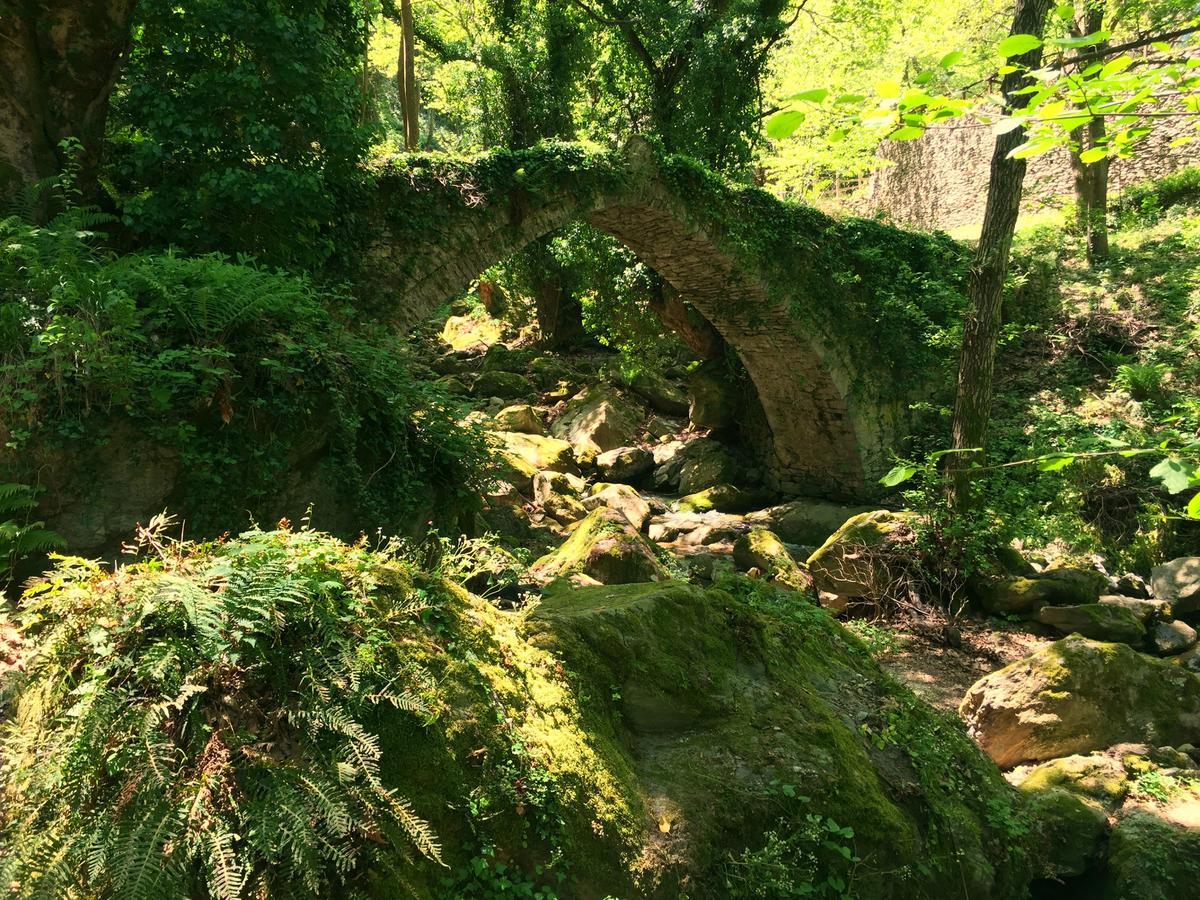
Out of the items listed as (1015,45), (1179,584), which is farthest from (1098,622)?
(1015,45)

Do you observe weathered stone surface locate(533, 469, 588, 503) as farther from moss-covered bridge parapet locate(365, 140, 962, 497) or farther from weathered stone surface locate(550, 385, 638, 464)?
moss-covered bridge parapet locate(365, 140, 962, 497)

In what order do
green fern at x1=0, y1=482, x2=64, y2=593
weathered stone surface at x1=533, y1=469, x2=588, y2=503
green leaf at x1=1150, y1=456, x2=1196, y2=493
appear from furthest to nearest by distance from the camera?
weathered stone surface at x1=533, y1=469, x2=588, y2=503, green fern at x1=0, y1=482, x2=64, y2=593, green leaf at x1=1150, y1=456, x2=1196, y2=493

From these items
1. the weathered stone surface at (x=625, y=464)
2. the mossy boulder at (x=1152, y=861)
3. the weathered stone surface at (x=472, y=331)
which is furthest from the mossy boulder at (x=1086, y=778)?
the weathered stone surface at (x=472, y=331)

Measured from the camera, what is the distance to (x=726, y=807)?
2.19 m

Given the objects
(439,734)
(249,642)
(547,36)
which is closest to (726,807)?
(439,734)

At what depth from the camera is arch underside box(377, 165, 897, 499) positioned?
690 centimetres

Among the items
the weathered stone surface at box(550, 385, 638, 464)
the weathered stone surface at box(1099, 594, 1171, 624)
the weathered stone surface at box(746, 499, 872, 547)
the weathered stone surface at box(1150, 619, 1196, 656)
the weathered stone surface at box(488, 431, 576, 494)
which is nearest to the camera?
the weathered stone surface at box(1150, 619, 1196, 656)

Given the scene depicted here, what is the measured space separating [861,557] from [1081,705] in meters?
3.02

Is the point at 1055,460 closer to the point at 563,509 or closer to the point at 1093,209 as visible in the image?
the point at 563,509

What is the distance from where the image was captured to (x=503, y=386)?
13914 millimetres

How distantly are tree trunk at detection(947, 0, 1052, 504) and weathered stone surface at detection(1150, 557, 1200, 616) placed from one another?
204 cm

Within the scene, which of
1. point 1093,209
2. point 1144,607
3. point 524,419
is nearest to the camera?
point 1144,607

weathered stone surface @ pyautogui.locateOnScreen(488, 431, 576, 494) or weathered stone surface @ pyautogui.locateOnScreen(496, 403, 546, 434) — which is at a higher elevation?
weathered stone surface @ pyautogui.locateOnScreen(496, 403, 546, 434)

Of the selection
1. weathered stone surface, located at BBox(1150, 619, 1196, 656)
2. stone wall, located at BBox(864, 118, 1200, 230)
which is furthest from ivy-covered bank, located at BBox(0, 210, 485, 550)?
stone wall, located at BBox(864, 118, 1200, 230)
